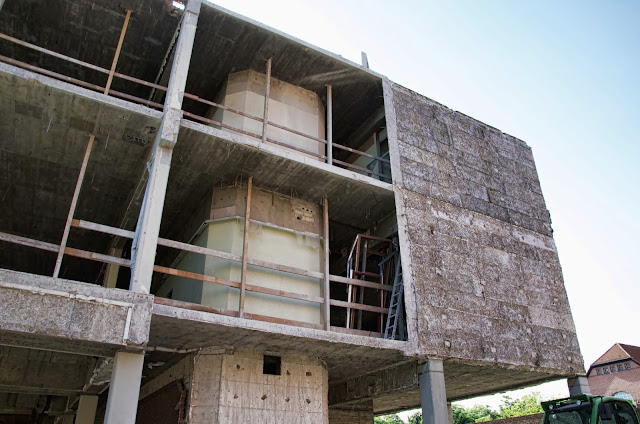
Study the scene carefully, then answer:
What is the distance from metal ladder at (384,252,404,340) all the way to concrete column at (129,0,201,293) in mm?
4856

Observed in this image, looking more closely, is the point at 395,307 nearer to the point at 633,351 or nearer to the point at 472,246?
the point at 472,246

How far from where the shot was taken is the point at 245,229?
9625 millimetres

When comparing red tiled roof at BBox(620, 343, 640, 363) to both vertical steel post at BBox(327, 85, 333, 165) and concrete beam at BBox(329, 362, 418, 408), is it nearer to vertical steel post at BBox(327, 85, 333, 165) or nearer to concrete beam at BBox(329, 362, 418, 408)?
concrete beam at BBox(329, 362, 418, 408)

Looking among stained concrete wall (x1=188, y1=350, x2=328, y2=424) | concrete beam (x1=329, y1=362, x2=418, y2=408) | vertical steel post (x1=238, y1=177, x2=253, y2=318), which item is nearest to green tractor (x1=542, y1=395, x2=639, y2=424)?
concrete beam (x1=329, y1=362, x2=418, y2=408)

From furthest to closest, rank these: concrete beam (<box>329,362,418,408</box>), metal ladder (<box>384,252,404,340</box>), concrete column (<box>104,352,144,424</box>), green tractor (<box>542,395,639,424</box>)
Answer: concrete beam (<box>329,362,418,408</box>), metal ladder (<box>384,252,404,340</box>), green tractor (<box>542,395,639,424</box>), concrete column (<box>104,352,144,424</box>)

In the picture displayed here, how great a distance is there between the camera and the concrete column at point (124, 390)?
675cm

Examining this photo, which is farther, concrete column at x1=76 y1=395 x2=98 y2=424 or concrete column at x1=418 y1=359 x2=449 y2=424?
concrete column at x1=76 y1=395 x2=98 y2=424

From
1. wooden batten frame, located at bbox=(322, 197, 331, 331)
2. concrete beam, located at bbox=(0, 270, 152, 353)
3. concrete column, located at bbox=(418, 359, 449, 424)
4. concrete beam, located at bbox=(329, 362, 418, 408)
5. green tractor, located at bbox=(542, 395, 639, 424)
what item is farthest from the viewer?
concrete beam, located at bbox=(329, 362, 418, 408)

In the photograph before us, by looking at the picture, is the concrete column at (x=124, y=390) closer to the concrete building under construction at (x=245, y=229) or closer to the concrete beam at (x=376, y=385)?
the concrete building under construction at (x=245, y=229)

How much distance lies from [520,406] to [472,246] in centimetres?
4426

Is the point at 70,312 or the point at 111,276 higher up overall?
the point at 111,276

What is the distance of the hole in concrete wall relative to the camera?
9828mm

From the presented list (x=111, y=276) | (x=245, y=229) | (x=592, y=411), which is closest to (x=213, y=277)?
(x=245, y=229)

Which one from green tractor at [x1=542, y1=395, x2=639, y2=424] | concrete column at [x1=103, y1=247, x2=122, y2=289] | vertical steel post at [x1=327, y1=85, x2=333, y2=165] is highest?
vertical steel post at [x1=327, y1=85, x2=333, y2=165]
